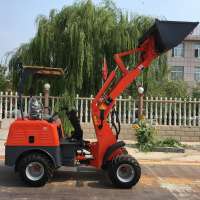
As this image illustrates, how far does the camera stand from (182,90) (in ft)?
118

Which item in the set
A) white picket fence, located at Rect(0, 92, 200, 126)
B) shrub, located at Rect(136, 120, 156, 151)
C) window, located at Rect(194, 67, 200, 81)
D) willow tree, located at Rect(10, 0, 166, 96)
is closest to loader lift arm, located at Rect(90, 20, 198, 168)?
shrub, located at Rect(136, 120, 156, 151)

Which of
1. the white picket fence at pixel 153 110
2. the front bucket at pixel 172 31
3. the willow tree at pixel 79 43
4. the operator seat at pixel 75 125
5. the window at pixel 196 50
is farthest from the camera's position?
the window at pixel 196 50

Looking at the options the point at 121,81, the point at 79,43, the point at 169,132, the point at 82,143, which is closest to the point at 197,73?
the point at 79,43

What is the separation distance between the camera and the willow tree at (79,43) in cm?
1997

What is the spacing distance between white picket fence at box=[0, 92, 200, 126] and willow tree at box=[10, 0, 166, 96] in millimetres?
1928

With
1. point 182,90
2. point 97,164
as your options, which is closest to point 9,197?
point 97,164

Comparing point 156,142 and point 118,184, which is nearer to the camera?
point 118,184

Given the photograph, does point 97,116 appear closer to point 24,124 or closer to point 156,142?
point 24,124

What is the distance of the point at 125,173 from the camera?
9125 mm

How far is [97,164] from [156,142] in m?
6.53

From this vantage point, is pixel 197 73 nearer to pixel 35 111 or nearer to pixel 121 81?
pixel 121 81

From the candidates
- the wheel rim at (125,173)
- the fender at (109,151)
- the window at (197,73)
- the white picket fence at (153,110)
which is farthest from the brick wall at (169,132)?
the window at (197,73)

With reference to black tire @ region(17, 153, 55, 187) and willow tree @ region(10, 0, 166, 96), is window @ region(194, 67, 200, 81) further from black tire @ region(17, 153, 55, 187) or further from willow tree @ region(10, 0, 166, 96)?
black tire @ region(17, 153, 55, 187)

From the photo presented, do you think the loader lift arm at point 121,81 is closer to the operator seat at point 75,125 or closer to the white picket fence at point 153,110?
the operator seat at point 75,125
